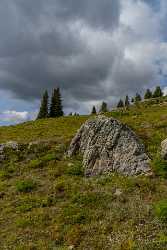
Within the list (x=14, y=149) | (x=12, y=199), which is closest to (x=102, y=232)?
(x=12, y=199)

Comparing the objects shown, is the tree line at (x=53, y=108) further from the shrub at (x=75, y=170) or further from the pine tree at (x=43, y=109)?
the shrub at (x=75, y=170)

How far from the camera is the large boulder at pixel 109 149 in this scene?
2542 cm

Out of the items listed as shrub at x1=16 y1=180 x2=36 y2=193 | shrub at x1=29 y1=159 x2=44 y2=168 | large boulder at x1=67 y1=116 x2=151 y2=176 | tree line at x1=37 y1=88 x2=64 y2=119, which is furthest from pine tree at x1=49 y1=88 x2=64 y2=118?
shrub at x1=16 y1=180 x2=36 y2=193

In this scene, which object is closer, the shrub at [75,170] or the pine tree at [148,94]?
the shrub at [75,170]

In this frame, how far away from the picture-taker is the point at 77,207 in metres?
20.9

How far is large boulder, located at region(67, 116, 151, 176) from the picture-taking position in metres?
25.4

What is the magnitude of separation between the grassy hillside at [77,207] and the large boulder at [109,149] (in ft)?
2.76

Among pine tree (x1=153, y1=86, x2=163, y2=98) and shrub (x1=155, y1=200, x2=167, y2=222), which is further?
pine tree (x1=153, y1=86, x2=163, y2=98)

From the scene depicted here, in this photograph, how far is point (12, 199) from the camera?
923 inches

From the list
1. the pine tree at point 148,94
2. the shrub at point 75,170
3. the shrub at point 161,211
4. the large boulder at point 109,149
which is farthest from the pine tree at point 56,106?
the shrub at point 161,211

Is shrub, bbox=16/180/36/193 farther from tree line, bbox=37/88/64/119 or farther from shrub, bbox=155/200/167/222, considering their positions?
tree line, bbox=37/88/64/119

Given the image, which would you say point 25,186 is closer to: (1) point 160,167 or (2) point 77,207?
(2) point 77,207

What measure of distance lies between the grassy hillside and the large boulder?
841 mm

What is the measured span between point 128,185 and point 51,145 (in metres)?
11.3
